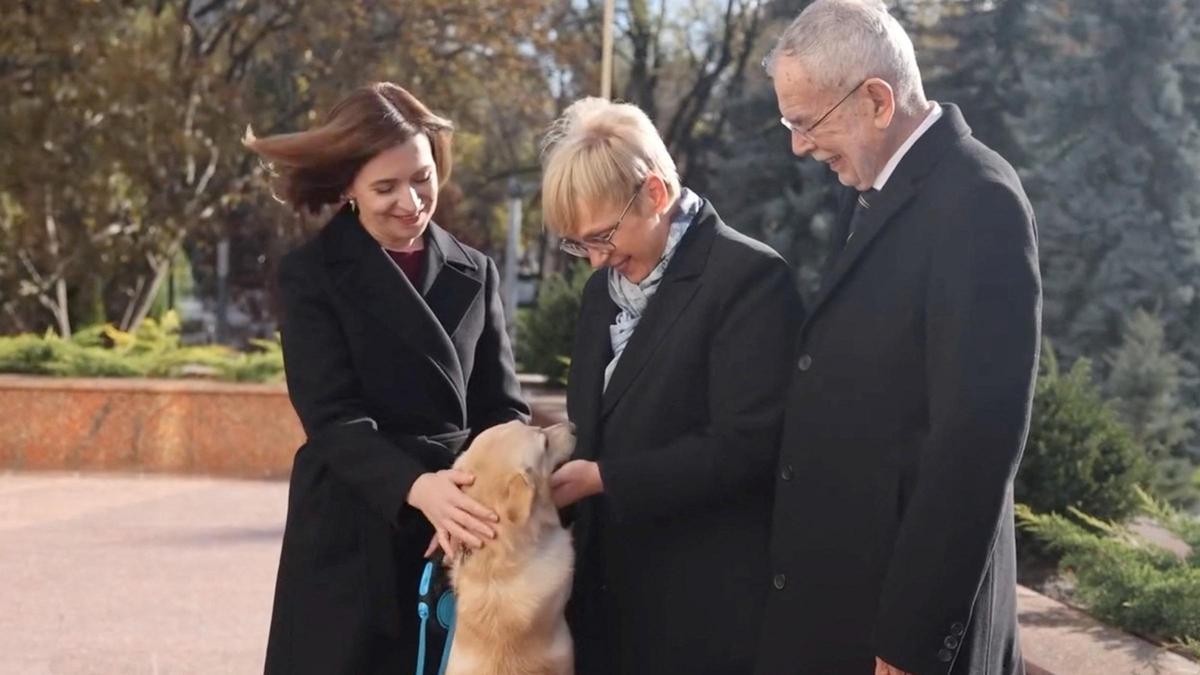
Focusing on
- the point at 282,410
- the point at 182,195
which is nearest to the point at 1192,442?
the point at 282,410

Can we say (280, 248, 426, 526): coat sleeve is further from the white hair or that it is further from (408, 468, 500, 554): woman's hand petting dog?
the white hair

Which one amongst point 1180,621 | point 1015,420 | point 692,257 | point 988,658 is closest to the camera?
point 1015,420

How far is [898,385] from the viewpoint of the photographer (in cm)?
304

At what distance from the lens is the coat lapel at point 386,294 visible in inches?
150

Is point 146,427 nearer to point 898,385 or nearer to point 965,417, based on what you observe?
point 898,385

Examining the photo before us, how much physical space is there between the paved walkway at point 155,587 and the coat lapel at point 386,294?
8.35ft

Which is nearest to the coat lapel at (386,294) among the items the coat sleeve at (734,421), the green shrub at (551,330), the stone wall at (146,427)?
the coat sleeve at (734,421)

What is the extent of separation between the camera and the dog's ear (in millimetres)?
3654

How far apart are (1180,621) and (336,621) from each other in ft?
11.6

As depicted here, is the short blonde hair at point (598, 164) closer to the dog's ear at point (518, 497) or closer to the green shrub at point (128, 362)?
the dog's ear at point (518, 497)

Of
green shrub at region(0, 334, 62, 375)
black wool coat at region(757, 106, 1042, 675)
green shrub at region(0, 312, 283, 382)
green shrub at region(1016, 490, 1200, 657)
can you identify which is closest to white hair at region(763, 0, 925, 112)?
black wool coat at region(757, 106, 1042, 675)

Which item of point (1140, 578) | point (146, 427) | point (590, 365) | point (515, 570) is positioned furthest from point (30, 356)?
point (590, 365)

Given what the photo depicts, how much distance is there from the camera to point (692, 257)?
354 cm

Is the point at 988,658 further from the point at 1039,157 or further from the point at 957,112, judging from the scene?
the point at 1039,157
